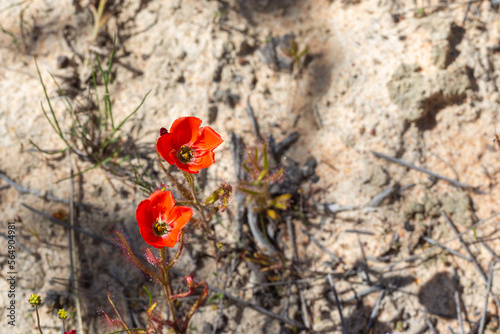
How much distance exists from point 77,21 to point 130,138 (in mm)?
1193

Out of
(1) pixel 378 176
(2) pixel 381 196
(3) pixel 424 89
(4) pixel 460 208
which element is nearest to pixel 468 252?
(4) pixel 460 208

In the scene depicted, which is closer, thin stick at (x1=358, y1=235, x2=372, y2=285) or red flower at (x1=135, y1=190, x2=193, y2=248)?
red flower at (x1=135, y1=190, x2=193, y2=248)

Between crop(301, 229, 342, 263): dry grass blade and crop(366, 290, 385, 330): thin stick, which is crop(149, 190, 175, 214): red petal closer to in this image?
crop(301, 229, 342, 263): dry grass blade

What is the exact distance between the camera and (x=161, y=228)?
2143 mm

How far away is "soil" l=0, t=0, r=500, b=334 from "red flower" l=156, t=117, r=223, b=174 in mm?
852

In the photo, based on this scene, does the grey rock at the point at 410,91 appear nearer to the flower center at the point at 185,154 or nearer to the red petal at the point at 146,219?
the flower center at the point at 185,154

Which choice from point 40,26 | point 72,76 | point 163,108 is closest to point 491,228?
point 163,108

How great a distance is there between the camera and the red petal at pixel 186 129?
2178 mm

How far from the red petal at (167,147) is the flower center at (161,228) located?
1.18 feet

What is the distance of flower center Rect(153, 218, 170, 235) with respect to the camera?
7.04 feet

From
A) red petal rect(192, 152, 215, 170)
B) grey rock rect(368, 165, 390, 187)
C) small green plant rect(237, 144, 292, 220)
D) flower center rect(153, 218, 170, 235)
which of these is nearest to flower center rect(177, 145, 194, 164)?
red petal rect(192, 152, 215, 170)

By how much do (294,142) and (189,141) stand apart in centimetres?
118

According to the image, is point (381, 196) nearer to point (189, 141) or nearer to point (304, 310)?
point (304, 310)

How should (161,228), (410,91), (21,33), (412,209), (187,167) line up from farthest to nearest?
1. (21,33)
2. (410,91)
3. (412,209)
4. (161,228)
5. (187,167)
